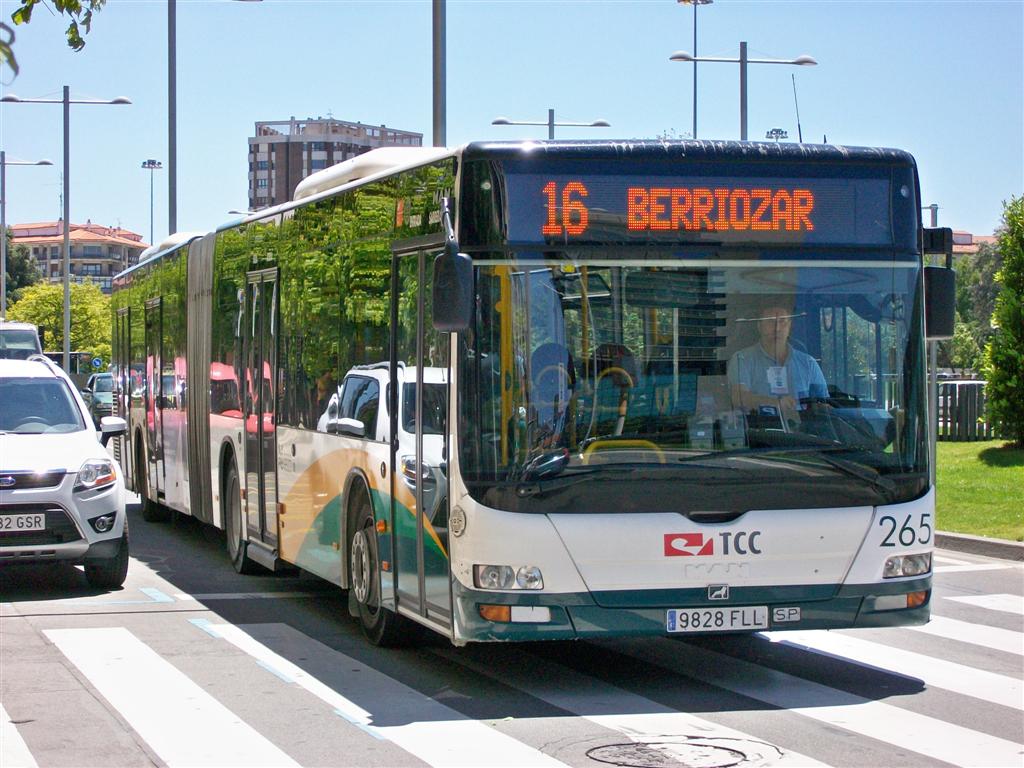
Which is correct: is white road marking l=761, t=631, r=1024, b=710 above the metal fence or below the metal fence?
below

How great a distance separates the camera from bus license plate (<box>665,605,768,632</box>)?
8367mm

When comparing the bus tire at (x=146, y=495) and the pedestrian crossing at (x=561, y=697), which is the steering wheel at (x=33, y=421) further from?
the bus tire at (x=146, y=495)

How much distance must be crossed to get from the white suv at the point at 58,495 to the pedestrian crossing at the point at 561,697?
148 cm

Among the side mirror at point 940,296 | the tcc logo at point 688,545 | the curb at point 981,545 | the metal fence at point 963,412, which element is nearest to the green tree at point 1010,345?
the metal fence at point 963,412

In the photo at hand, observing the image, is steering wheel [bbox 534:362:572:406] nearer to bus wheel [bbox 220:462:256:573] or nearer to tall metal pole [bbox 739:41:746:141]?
bus wheel [bbox 220:462:256:573]

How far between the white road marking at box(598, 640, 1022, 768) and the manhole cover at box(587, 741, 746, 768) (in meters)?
0.86

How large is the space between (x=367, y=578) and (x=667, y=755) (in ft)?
11.7

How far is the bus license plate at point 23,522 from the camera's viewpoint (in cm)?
1209

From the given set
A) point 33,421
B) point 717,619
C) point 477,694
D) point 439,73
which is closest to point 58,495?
point 33,421

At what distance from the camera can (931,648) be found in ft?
33.5

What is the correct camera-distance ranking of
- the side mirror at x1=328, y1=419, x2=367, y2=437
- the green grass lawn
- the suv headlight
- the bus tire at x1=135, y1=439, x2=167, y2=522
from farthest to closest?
the bus tire at x1=135, y1=439, x2=167, y2=522 < the green grass lawn < the suv headlight < the side mirror at x1=328, y1=419, x2=367, y2=437

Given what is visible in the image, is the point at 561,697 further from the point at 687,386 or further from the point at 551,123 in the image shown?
the point at 551,123

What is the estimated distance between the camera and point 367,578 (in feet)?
33.6

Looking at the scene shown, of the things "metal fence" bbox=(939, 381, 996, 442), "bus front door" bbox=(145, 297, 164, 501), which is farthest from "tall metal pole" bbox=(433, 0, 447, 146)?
"metal fence" bbox=(939, 381, 996, 442)
